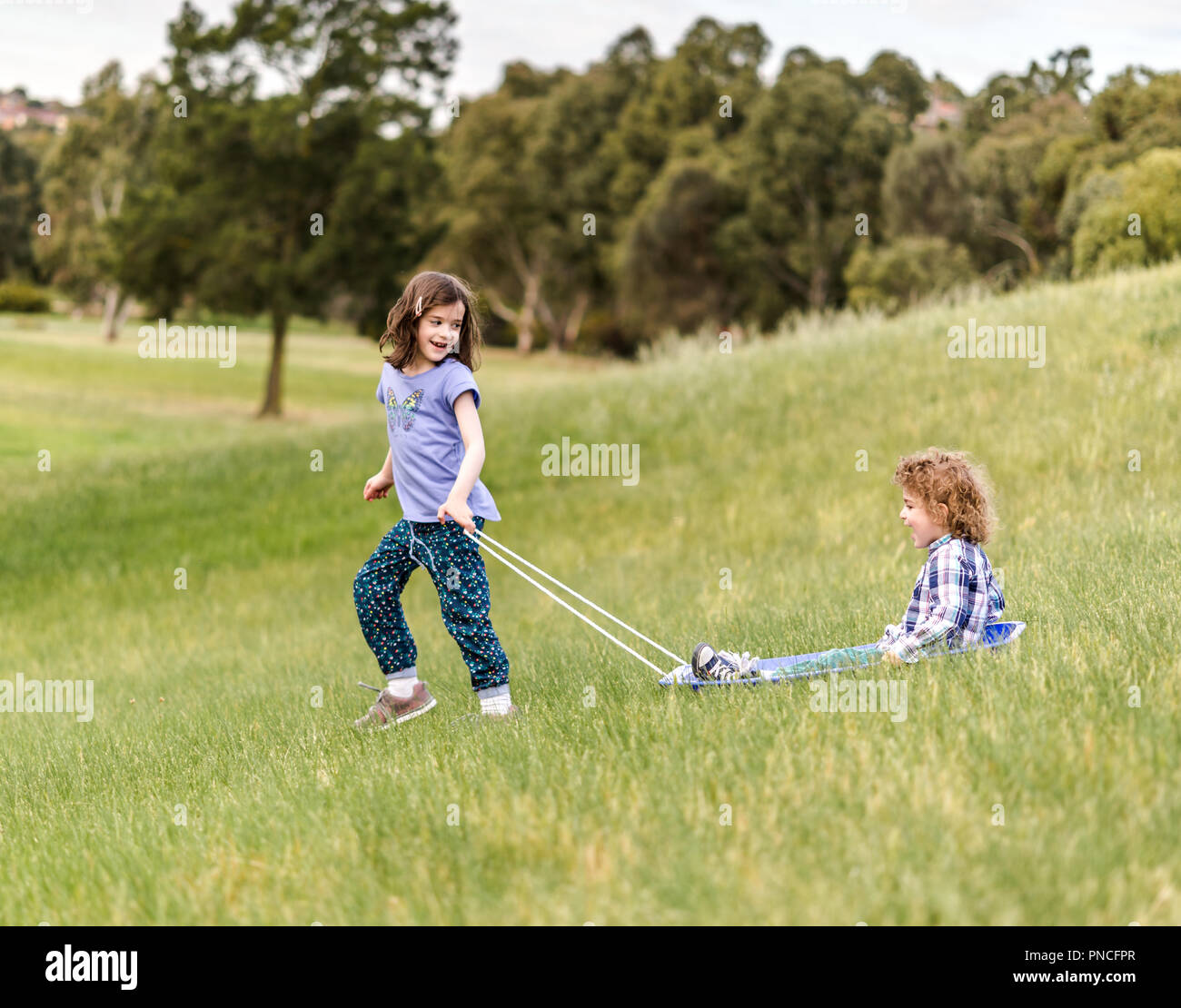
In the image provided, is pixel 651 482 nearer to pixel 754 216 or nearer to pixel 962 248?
pixel 962 248

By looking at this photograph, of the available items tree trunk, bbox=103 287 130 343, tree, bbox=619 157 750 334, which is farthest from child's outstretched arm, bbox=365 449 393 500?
tree trunk, bbox=103 287 130 343

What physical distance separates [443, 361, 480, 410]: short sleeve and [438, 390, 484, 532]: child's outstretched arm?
0.02 meters

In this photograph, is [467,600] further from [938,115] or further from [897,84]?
[897,84]

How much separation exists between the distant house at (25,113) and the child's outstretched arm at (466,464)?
82473 mm

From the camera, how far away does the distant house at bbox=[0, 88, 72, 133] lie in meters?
86.2

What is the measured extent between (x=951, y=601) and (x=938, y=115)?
47.1 meters

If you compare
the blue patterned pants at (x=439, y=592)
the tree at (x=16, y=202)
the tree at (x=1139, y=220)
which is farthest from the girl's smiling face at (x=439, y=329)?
the tree at (x=16, y=202)

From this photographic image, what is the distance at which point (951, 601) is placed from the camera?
15.9ft

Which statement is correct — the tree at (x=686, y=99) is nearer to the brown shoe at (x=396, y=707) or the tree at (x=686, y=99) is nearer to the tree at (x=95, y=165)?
the tree at (x=95, y=165)

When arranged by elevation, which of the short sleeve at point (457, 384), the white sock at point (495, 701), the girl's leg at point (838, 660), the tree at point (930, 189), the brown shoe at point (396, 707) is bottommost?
the brown shoe at point (396, 707)

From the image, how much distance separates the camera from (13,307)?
71.2 meters

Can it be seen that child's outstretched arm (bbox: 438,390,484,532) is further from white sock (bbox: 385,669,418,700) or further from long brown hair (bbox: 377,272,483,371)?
white sock (bbox: 385,669,418,700)

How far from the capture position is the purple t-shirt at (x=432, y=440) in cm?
542

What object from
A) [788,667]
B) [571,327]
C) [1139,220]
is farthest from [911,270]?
[788,667]
